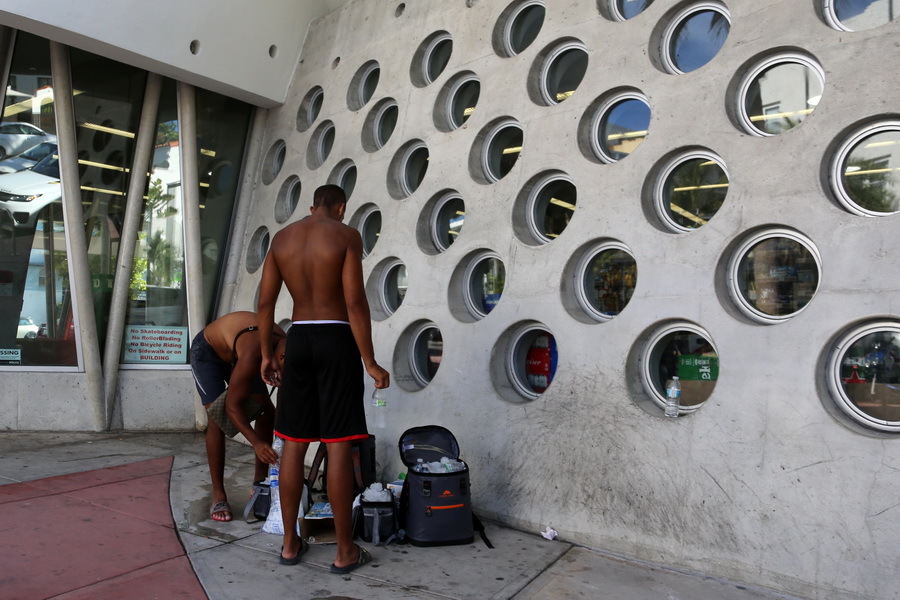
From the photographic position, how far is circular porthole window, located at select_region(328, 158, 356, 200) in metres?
7.62

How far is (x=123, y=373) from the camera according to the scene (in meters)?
8.09

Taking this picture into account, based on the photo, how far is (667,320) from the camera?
4367 mm

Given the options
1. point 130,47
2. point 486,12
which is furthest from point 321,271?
point 130,47

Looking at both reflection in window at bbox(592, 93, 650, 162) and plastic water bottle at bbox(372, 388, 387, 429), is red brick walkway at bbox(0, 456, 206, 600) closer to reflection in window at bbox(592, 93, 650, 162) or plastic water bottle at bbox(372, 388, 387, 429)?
plastic water bottle at bbox(372, 388, 387, 429)

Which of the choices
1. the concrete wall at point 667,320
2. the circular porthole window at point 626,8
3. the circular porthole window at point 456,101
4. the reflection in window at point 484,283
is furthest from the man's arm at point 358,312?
the circular porthole window at point 456,101

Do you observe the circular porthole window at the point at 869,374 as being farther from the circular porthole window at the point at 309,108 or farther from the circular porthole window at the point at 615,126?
the circular porthole window at the point at 309,108

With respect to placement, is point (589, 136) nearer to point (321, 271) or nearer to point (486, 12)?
point (486, 12)

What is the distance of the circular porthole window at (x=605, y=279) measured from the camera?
4.79 m

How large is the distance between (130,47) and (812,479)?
276 inches

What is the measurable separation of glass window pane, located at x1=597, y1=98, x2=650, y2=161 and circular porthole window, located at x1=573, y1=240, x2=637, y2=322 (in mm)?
713

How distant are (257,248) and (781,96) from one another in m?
6.32

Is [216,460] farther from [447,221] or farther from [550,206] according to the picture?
[550,206]

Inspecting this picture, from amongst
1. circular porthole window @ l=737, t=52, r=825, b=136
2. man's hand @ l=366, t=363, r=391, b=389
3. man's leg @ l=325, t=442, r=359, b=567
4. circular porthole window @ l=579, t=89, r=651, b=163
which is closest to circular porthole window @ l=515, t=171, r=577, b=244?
circular porthole window @ l=579, t=89, r=651, b=163

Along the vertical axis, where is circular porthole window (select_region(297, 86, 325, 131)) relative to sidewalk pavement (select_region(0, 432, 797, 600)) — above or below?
above
